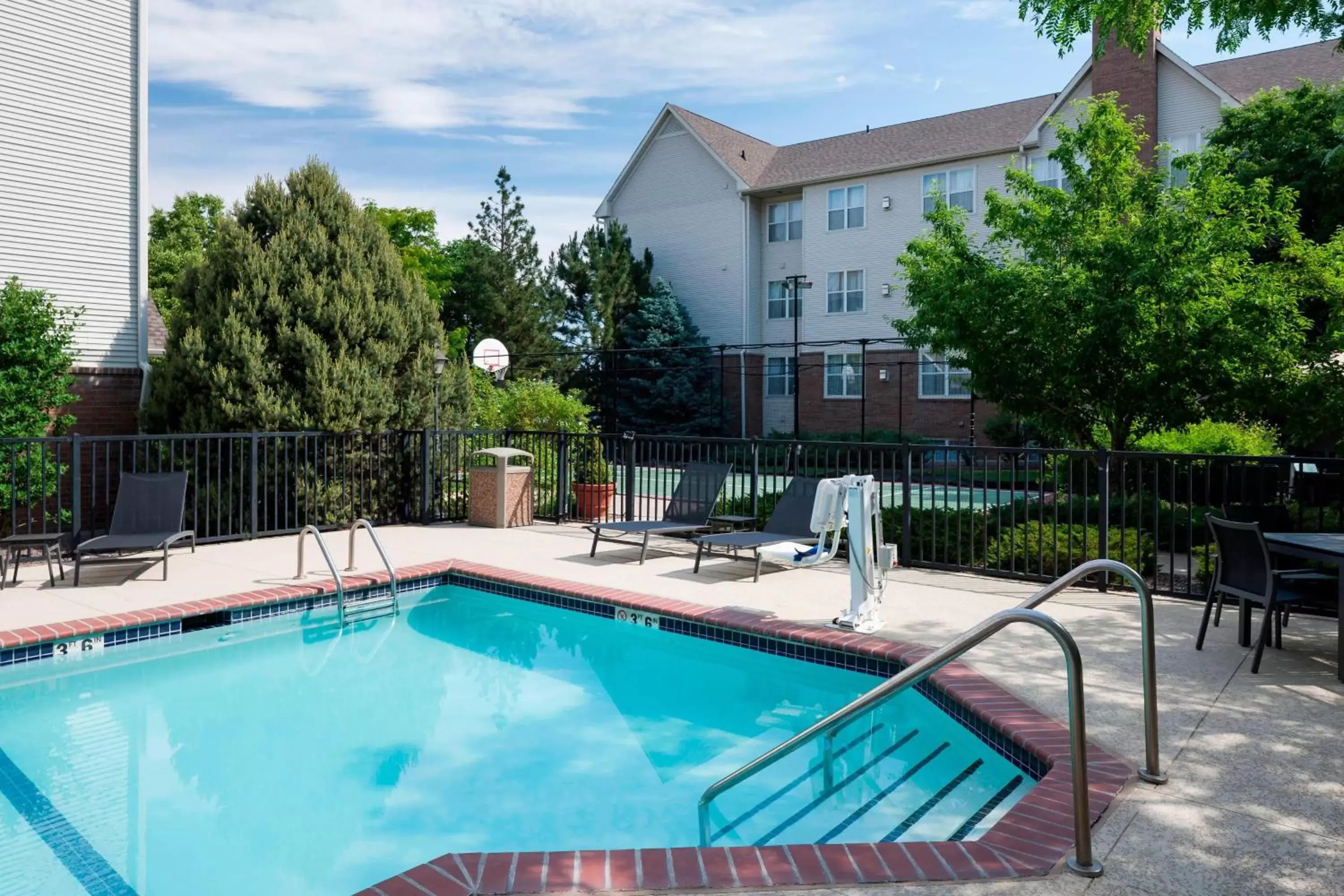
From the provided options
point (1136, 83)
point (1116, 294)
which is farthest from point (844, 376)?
point (1116, 294)

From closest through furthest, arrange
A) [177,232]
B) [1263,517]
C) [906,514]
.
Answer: [1263,517] < [906,514] < [177,232]

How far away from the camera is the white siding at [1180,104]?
2270 centimetres

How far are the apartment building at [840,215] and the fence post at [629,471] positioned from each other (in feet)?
37.6

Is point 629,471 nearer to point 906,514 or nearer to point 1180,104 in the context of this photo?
point 906,514

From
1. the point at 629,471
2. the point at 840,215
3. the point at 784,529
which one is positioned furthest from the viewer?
the point at 840,215

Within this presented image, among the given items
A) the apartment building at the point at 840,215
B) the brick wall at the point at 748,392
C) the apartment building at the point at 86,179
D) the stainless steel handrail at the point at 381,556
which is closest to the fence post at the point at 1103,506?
the stainless steel handrail at the point at 381,556

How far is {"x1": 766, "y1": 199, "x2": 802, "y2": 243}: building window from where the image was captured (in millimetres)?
30156

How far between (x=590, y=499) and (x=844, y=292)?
17885 millimetres

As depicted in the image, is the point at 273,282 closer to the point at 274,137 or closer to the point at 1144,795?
the point at 1144,795

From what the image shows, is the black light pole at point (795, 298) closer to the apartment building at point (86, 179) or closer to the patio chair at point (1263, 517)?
the apartment building at point (86, 179)

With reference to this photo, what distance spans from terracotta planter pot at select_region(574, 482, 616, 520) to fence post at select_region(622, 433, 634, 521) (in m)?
1.18

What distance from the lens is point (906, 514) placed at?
8.98 metres

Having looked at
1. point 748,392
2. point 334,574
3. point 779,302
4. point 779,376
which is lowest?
point 334,574

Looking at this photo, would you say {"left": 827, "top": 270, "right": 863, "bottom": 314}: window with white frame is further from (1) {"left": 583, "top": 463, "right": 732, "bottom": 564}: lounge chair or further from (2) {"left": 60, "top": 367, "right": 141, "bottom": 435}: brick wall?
(2) {"left": 60, "top": 367, "right": 141, "bottom": 435}: brick wall
